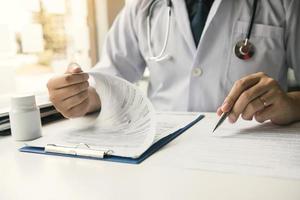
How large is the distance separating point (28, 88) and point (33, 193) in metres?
0.92

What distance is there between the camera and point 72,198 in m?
0.39

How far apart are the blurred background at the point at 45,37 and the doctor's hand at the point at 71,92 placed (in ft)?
1.38

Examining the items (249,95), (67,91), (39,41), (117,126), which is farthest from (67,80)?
(39,41)

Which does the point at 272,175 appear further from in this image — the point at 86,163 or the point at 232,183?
the point at 86,163

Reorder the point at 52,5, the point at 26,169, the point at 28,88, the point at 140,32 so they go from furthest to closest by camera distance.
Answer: the point at 52,5 → the point at 28,88 → the point at 140,32 → the point at 26,169

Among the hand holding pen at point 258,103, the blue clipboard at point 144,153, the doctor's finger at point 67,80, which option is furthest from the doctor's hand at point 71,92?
the hand holding pen at point 258,103

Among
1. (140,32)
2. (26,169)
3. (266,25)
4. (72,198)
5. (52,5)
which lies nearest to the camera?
(72,198)

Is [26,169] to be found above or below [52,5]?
below

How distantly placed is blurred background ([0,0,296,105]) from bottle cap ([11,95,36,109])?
1.68 feet

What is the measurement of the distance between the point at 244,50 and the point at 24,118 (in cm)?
59

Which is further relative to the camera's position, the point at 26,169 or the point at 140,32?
the point at 140,32

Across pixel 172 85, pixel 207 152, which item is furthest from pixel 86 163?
pixel 172 85

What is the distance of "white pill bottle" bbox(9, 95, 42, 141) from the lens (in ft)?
2.07

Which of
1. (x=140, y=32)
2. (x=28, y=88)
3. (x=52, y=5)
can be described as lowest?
(x=28, y=88)
